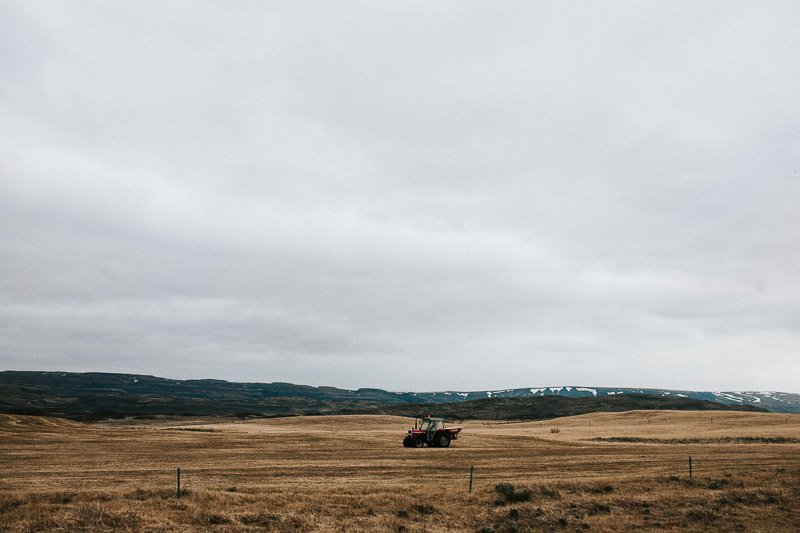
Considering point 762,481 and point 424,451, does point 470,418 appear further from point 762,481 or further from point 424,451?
point 762,481

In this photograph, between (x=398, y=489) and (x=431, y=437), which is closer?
(x=398, y=489)

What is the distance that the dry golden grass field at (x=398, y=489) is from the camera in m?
16.4

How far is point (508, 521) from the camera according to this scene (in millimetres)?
17406

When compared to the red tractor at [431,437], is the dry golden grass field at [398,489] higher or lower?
higher

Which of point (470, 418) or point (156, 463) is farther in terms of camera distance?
point (470, 418)

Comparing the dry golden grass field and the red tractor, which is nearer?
the dry golden grass field

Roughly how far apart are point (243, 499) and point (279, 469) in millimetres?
10175

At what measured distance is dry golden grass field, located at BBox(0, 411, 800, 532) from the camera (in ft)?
53.8

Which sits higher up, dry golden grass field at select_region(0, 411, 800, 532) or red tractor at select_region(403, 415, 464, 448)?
dry golden grass field at select_region(0, 411, 800, 532)

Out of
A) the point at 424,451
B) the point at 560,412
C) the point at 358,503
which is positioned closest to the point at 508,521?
Answer: the point at 358,503

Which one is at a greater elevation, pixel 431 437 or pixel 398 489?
pixel 398 489

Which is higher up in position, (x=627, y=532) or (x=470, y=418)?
(x=627, y=532)

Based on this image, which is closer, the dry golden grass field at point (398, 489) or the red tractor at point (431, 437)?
the dry golden grass field at point (398, 489)

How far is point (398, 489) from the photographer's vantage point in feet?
68.6
